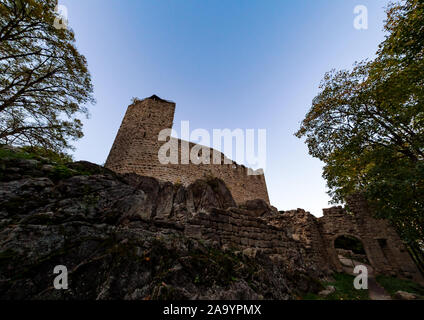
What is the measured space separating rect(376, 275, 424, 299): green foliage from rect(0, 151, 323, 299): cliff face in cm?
480

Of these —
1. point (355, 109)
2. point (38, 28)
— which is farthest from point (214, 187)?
point (38, 28)

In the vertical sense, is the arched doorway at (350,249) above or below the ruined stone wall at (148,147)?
below

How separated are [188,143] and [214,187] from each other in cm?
670

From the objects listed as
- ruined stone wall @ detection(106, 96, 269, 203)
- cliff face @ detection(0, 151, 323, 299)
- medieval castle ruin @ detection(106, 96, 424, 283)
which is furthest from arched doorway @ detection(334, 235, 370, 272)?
ruined stone wall @ detection(106, 96, 269, 203)

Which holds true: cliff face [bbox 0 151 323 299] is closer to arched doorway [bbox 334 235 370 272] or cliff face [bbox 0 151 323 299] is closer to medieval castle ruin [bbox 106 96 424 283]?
medieval castle ruin [bbox 106 96 424 283]

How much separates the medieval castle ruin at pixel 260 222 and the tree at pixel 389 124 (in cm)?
141

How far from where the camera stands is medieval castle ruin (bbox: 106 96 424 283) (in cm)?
535

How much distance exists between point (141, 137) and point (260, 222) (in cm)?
1080

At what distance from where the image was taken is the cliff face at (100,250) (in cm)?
198

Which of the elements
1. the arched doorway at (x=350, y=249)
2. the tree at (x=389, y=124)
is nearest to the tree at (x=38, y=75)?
the tree at (x=389, y=124)

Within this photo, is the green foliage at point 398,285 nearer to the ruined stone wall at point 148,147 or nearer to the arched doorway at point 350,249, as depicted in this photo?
the arched doorway at point 350,249

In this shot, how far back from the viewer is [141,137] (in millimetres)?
12453
